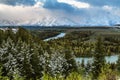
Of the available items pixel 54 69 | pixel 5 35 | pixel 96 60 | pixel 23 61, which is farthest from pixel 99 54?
pixel 5 35

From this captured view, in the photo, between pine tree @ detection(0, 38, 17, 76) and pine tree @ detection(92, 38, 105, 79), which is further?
pine tree @ detection(92, 38, 105, 79)

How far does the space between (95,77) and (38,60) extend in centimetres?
1631

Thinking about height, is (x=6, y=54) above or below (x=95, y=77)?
above

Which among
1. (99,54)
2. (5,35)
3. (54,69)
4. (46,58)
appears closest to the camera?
(54,69)

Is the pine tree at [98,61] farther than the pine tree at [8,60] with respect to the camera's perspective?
Yes

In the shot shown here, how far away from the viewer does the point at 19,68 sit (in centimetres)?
8112

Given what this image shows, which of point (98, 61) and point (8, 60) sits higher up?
point (8, 60)

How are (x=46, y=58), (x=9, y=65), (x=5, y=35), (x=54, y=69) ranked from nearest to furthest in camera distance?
(x=9, y=65) → (x=54, y=69) → (x=46, y=58) → (x=5, y=35)

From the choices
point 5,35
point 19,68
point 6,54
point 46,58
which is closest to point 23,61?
point 19,68

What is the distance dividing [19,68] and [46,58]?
1888 cm

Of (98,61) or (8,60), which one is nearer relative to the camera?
(8,60)

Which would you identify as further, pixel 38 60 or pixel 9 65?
pixel 38 60

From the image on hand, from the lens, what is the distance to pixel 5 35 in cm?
14012

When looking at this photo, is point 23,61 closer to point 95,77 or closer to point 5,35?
point 95,77
